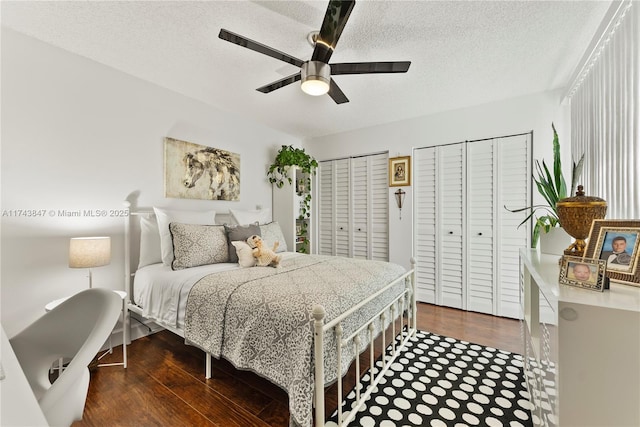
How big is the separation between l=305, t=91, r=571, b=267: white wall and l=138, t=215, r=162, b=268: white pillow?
278 cm

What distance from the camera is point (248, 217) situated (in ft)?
10.8

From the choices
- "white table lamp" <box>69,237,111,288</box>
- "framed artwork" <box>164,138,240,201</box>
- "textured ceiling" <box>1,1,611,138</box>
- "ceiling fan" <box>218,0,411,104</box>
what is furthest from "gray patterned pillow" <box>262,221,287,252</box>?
"ceiling fan" <box>218,0,411,104</box>

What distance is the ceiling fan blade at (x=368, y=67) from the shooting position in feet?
5.87

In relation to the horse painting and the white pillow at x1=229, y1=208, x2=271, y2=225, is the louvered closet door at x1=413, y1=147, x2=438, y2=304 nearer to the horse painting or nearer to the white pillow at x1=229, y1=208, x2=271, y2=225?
the white pillow at x1=229, y1=208, x2=271, y2=225

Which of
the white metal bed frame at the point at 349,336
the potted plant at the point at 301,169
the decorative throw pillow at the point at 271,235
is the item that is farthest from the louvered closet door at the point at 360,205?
the white metal bed frame at the point at 349,336

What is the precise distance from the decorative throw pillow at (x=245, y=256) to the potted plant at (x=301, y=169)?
1.78 meters

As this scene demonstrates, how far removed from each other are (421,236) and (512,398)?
214 cm

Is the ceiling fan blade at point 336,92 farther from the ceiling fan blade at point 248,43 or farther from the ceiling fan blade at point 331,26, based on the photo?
the ceiling fan blade at point 248,43

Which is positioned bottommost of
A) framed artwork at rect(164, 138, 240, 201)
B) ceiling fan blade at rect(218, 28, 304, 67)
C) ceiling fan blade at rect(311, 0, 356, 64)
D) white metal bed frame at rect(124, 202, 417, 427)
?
white metal bed frame at rect(124, 202, 417, 427)

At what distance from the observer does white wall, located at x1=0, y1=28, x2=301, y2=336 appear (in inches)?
77.6

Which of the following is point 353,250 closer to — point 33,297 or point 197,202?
point 197,202

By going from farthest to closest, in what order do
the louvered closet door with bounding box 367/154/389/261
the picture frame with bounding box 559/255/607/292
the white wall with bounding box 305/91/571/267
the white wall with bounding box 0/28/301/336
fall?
1. the louvered closet door with bounding box 367/154/389/261
2. the white wall with bounding box 305/91/571/267
3. the white wall with bounding box 0/28/301/336
4. the picture frame with bounding box 559/255/607/292

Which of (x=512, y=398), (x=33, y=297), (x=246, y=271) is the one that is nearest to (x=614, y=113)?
(x=512, y=398)

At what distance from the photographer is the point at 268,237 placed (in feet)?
9.82
